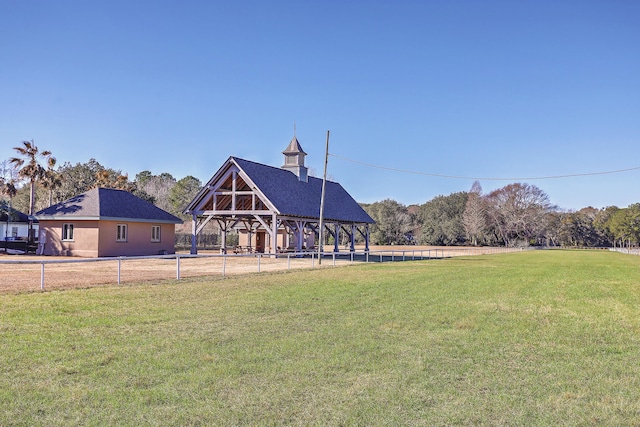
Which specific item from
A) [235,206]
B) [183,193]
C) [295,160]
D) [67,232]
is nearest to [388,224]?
[183,193]

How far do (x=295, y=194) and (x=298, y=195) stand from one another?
1.42ft

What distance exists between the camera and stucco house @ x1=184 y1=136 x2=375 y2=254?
35062 millimetres

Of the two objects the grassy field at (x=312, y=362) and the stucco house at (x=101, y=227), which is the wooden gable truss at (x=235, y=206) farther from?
the grassy field at (x=312, y=362)

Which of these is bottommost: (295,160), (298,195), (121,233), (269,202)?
(121,233)

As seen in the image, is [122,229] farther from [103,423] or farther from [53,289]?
[103,423]

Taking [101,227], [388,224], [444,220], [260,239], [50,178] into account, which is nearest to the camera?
[101,227]

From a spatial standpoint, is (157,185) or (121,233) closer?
(121,233)

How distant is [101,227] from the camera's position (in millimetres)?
33094

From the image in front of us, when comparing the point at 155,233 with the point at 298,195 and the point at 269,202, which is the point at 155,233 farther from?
the point at 298,195

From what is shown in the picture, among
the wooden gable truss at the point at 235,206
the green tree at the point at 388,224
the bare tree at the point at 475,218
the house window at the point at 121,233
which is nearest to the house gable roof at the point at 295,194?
the wooden gable truss at the point at 235,206

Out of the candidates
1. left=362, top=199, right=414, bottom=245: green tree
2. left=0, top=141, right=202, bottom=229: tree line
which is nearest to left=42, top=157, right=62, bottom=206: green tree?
left=0, top=141, right=202, bottom=229: tree line

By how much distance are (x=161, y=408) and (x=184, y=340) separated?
291 cm

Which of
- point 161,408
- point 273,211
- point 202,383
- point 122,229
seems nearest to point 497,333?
point 202,383

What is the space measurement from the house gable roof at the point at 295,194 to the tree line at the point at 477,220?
1441 inches
